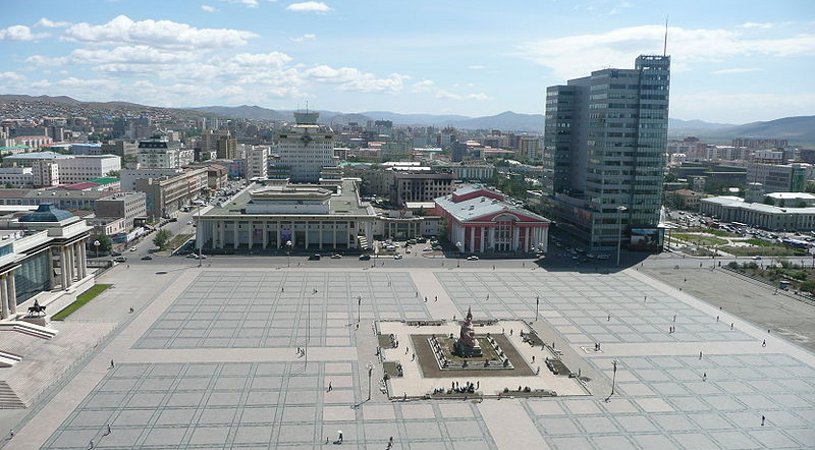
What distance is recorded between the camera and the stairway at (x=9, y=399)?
4256cm

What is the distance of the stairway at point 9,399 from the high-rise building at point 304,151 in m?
107

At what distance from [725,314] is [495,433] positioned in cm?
3998

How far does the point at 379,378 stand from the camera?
48.6 meters

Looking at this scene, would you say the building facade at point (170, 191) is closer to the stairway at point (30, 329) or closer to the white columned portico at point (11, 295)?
the white columned portico at point (11, 295)

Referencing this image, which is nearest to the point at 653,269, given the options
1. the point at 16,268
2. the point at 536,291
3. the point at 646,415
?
the point at 536,291

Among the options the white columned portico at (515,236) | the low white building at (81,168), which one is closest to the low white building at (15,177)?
the low white building at (81,168)

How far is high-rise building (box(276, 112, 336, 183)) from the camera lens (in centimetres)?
14812

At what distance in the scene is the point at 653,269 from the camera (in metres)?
90.6

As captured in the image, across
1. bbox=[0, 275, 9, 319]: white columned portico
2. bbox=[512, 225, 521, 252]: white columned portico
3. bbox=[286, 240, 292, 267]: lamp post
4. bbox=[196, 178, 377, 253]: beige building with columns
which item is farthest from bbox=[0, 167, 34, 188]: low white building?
bbox=[512, 225, 521, 252]: white columned portico

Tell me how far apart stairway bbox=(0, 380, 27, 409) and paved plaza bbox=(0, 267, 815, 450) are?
1618 millimetres

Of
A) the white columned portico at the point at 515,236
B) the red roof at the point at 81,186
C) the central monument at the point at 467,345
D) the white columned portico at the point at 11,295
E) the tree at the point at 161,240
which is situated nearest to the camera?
the central monument at the point at 467,345

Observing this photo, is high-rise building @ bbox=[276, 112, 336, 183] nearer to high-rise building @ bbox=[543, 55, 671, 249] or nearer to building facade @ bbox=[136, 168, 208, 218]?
building facade @ bbox=[136, 168, 208, 218]

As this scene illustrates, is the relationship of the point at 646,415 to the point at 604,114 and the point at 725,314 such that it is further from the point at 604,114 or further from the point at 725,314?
the point at 604,114

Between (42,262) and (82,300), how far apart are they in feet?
18.6
